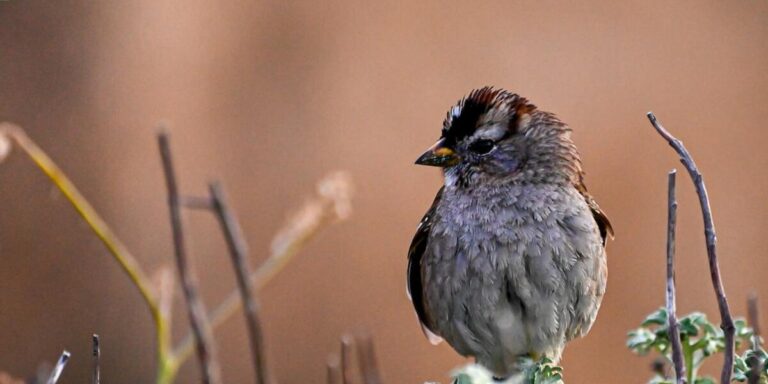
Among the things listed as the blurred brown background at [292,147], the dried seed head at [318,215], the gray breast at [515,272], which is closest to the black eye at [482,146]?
the gray breast at [515,272]

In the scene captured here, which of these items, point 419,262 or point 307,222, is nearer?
point 307,222

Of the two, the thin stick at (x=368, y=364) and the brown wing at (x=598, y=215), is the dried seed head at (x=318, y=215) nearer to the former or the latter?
the thin stick at (x=368, y=364)

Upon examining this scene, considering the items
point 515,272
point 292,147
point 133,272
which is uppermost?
point 292,147

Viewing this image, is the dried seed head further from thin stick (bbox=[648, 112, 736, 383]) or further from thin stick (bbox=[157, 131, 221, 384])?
thin stick (bbox=[157, 131, 221, 384])

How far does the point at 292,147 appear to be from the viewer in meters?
6.97

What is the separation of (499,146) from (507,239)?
1.12ft

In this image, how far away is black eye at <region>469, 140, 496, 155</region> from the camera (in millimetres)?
3541

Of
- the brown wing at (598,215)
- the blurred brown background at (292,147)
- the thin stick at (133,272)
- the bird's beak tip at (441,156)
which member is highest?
the blurred brown background at (292,147)

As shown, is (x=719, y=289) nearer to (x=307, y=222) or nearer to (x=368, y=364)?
(x=368, y=364)

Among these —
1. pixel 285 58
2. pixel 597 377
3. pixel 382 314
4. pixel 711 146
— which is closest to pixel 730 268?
pixel 711 146

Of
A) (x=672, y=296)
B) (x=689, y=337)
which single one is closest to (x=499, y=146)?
(x=689, y=337)

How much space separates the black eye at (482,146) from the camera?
3.54m

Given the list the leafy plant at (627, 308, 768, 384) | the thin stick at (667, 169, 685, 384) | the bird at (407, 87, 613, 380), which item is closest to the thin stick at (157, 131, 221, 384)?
the thin stick at (667, 169, 685, 384)

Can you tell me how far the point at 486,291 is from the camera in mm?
3342
